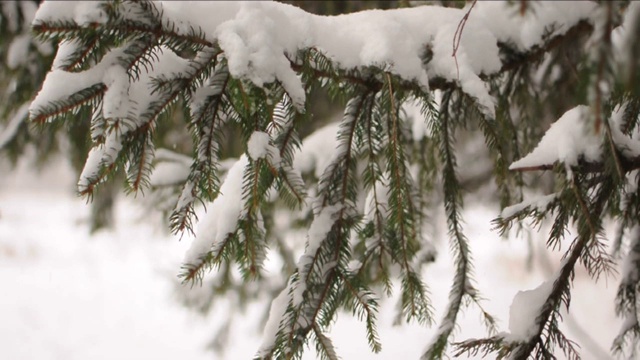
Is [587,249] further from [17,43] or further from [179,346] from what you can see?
[179,346]

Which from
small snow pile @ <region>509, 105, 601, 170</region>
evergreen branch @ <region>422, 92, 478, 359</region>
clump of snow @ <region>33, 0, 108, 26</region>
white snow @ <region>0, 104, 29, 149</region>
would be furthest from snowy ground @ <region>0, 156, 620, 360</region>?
clump of snow @ <region>33, 0, 108, 26</region>

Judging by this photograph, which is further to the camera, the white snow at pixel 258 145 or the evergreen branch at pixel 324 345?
the evergreen branch at pixel 324 345

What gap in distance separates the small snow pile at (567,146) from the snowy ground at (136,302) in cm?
97

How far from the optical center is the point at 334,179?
64.2 inches

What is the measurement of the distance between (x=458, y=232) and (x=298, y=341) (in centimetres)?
70

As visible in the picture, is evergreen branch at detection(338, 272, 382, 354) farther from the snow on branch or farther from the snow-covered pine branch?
the snow on branch

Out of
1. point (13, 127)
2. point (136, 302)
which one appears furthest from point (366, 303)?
point (136, 302)

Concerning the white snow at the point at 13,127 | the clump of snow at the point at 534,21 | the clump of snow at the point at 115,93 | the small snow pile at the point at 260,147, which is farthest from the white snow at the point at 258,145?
the white snow at the point at 13,127

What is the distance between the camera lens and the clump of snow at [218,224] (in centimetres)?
140

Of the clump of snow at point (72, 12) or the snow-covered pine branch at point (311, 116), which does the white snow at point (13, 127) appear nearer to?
the snow-covered pine branch at point (311, 116)

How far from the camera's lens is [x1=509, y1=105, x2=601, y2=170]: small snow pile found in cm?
132

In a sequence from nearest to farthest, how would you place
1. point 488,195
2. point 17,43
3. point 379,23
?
point 379,23 < point 17,43 < point 488,195

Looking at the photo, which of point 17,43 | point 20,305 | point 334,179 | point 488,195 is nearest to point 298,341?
point 334,179

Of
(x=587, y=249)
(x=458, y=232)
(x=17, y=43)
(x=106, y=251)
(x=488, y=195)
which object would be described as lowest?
(x=587, y=249)
